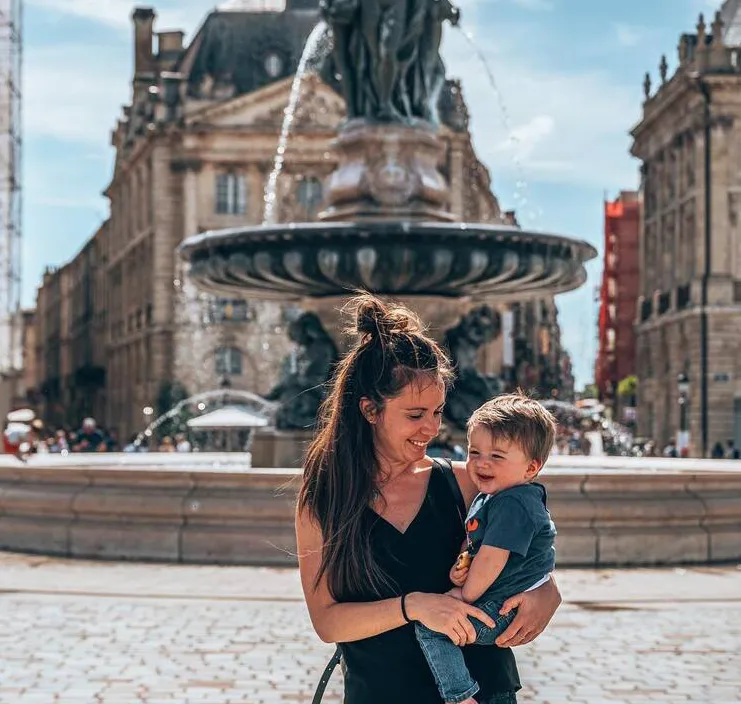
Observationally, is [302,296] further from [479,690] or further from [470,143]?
[470,143]

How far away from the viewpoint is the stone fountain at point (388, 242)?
14.6 m

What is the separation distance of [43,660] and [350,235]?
7.26 metres

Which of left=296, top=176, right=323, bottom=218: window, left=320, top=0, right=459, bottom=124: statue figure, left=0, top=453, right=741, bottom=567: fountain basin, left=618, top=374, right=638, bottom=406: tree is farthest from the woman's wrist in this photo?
left=618, top=374, right=638, bottom=406: tree

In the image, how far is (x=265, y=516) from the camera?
37.2 ft

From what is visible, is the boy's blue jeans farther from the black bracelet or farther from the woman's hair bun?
the woman's hair bun

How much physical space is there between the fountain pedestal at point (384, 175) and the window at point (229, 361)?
48668 millimetres

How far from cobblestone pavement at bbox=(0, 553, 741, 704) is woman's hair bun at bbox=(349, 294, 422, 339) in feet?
11.4

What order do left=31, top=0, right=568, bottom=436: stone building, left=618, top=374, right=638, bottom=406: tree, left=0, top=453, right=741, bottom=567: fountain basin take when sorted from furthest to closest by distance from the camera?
left=618, top=374, right=638, bottom=406: tree, left=31, top=0, right=568, bottom=436: stone building, left=0, top=453, right=741, bottom=567: fountain basin

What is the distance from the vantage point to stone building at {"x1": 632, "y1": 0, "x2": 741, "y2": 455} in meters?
57.9

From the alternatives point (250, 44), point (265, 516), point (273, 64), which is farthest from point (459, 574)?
point (250, 44)

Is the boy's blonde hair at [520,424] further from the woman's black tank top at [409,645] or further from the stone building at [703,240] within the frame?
the stone building at [703,240]

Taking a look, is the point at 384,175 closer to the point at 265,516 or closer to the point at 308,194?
the point at 265,516

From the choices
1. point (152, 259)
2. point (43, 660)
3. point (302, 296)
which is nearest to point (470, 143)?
point (152, 259)

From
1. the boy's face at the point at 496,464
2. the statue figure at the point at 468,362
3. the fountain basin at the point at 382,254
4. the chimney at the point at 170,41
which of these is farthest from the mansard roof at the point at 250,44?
the boy's face at the point at 496,464
